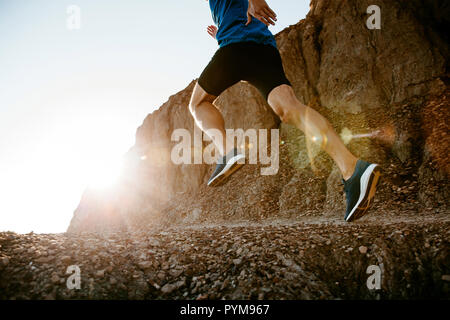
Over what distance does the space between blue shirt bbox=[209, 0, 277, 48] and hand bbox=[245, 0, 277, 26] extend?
0.04 m

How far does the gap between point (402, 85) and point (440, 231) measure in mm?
8423

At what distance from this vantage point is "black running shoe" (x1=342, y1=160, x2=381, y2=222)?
2.14 meters

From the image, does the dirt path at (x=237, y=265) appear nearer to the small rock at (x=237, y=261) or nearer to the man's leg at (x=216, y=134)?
the small rock at (x=237, y=261)

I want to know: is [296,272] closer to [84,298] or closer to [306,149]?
[84,298]

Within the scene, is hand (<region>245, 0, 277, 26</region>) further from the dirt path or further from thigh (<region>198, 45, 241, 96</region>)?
the dirt path

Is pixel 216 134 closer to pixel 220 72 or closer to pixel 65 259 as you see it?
pixel 220 72

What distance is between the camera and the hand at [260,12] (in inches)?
95.7

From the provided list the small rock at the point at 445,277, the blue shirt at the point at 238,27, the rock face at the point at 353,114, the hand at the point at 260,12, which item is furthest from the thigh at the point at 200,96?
the rock face at the point at 353,114

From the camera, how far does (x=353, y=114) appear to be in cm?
957

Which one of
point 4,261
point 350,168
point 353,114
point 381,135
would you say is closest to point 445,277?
point 350,168

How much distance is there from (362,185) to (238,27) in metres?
2.04

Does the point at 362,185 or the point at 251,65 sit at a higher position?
the point at 251,65

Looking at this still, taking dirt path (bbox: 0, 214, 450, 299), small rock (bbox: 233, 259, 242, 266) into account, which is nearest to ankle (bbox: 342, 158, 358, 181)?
dirt path (bbox: 0, 214, 450, 299)

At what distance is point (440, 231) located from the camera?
7.72 ft
